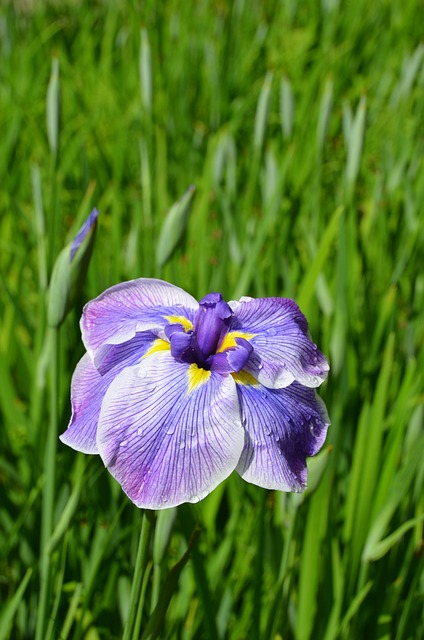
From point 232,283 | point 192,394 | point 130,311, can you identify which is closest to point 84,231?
point 130,311

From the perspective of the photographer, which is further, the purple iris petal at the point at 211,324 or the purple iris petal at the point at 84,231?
the purple iris petal at the point at 84,231

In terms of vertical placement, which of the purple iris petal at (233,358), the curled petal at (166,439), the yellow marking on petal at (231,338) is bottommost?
the curled petal at (166,439)

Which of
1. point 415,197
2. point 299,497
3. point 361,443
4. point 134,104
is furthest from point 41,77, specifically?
point 299,497

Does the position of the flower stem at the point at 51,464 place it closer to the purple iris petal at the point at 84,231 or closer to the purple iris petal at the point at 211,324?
the purple iris petal at the point at 84,231

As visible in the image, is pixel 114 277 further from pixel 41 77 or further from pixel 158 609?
pixel 41 77

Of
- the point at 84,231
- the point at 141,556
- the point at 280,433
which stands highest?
the point at 84,231

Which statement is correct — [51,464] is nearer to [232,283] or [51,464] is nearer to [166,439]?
[166,439]

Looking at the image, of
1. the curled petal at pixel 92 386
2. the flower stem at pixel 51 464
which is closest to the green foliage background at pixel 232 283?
the flower stem at pixel 51 464
